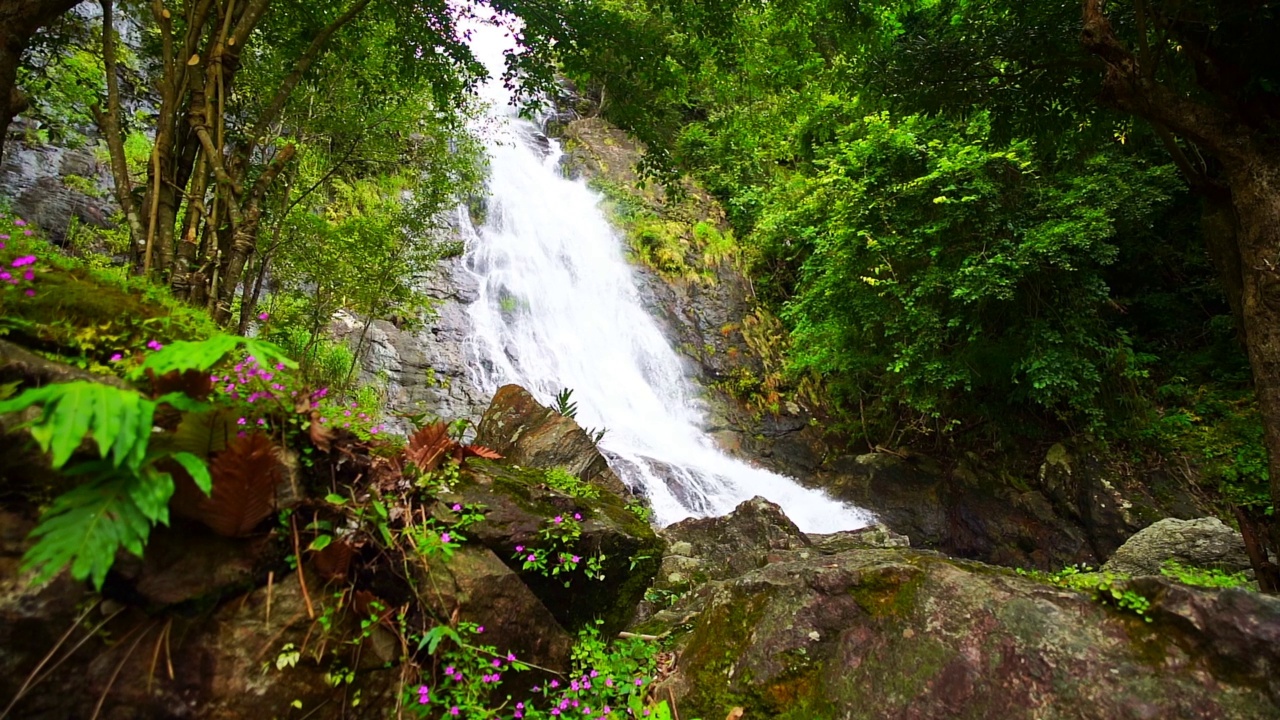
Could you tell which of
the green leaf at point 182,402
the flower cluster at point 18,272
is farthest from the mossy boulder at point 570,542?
the flower cluster at point 18,272

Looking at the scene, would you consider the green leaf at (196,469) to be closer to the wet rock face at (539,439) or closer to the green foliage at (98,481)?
the green foliage at (98,481)

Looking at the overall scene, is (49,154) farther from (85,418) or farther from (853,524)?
(853,524)

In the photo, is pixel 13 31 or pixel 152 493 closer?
pixel 152 493

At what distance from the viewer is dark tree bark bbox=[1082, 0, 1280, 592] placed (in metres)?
3.16

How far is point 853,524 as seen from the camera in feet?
32.9

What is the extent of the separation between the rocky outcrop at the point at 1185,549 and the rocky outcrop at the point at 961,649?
4779mm

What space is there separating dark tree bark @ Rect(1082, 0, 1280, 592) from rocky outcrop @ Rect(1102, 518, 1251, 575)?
114 inches

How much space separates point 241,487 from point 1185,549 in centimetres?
818

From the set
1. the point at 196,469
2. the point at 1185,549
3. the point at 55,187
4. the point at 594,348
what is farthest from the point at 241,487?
the point at 594,348

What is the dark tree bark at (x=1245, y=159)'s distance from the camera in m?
3.16

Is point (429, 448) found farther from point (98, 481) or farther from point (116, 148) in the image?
point (116, 148)

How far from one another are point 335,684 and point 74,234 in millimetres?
10038

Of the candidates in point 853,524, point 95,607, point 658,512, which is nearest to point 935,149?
point 853,524

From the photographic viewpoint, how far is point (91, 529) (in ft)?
3.86
